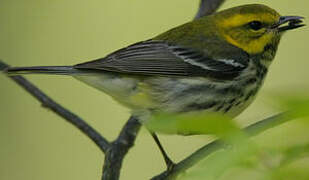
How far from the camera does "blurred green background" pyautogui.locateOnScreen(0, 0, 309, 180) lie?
250 inches

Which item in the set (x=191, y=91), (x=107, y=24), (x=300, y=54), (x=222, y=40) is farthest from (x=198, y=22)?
(x=107, y=24)

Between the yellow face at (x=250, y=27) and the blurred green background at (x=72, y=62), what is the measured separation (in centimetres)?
202

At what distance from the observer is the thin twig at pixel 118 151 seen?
294 cm

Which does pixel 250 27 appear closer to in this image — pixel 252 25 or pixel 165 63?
pixel 252 25

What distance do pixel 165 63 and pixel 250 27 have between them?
680mm

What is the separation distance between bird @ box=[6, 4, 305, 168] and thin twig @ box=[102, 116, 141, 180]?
0.41 ft

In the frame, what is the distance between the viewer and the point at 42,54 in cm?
709

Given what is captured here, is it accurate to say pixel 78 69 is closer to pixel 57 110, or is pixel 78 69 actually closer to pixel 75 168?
pixel 57 110

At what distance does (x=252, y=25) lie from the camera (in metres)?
3.94

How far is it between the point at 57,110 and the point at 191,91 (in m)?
0.88

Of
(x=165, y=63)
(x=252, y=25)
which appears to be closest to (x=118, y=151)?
(x=165, y=63)

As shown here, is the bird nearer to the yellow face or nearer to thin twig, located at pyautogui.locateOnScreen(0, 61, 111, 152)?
the yellow face

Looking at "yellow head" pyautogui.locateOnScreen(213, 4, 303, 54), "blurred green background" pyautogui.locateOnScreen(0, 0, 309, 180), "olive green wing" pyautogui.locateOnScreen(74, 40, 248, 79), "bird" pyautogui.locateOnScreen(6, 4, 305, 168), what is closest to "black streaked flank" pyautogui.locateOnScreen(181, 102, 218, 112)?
"bird" pyautogui.locateOnScreen(6, 4, 305, 168)

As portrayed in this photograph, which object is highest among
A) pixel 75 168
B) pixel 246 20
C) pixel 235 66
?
pixel 246 20
